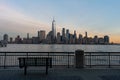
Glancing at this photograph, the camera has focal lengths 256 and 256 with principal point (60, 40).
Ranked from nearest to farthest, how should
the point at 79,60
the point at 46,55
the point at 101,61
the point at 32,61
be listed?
the point at 32,61, the point at 79,60, the point at 46,55, the point at 101,61

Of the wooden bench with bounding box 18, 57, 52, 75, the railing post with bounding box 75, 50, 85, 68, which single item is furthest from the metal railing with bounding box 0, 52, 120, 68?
the wooden bench with bounding box 18, 57, 52, 75

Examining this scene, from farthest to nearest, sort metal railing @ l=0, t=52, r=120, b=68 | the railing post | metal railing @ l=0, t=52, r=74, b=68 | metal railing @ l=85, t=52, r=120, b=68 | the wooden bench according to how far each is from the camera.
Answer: metal railing @ l=85, t=52, r=120, b=68 < metal railing @ l=0, t=52, r=120, b=68 < metal railing @ l=0, t=52, r=74, b=68 < the railing post < the wooden bench

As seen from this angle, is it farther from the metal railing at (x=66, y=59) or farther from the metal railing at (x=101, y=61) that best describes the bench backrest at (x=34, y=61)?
the metal railing at (x=101, y=61)

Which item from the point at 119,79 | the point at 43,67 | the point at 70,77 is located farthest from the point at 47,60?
the point at 119,79

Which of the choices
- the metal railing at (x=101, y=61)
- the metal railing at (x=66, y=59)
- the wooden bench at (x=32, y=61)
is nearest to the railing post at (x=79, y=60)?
the metal railing at (x=66, y=59)

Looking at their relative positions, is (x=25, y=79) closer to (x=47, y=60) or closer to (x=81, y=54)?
(x=47, y=60)

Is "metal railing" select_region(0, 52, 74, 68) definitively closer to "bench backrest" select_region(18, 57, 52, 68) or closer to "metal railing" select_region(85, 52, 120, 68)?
"metal railing" select_region(85, 52, 120, 68)

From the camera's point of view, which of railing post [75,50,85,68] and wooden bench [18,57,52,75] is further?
railing post [75,50,85,68]

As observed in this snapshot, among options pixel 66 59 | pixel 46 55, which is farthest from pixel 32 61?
pixel 66 59

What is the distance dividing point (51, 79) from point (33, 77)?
1.04 metres

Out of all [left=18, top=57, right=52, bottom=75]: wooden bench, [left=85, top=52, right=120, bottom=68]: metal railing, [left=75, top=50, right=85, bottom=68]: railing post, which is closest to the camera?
[left=18, top=57, right=52, bottom=75]: wooden bench

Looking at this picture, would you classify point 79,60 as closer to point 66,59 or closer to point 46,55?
point 46,55

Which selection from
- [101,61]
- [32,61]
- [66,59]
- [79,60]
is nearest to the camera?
[32,61]

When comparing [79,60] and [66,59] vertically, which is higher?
[79,60]
